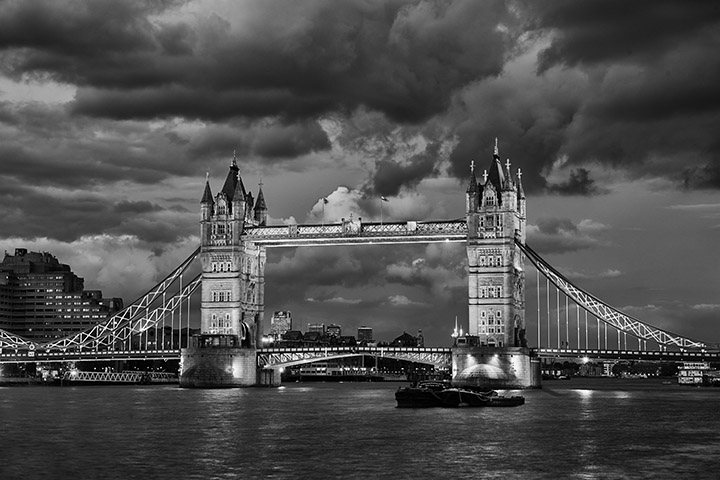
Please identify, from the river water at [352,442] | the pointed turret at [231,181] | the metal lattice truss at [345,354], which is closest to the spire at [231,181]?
the pointed turret at [231,181]

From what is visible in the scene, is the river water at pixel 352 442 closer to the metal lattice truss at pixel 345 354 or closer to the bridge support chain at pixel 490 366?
the bridge support chain at pixel 490 366

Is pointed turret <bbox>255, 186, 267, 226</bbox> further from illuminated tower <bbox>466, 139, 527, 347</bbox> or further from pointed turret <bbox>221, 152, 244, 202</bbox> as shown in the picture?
illuminated tower <bbox>466, 139, 527, 347</bbox>

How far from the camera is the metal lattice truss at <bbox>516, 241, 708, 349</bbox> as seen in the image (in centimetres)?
15525

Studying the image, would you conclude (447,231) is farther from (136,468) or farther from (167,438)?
(136,468)

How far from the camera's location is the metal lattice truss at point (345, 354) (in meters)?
159

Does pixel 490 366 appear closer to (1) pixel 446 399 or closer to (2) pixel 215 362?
(1) pixel 446 399

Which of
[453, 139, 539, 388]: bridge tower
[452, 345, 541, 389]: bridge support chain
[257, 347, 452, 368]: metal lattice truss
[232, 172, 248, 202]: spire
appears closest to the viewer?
[452, 345, 541, 389]: bridge support chain

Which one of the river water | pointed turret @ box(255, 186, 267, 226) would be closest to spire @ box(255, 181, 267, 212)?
pointed turret @ box(255, 186, 267, 226)

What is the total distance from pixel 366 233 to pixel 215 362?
26591mm

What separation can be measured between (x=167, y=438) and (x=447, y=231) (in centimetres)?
8301

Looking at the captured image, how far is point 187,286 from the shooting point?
172 meters

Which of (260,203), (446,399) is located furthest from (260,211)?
(446,399)

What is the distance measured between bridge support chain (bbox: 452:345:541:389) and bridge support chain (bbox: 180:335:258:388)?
3016cm

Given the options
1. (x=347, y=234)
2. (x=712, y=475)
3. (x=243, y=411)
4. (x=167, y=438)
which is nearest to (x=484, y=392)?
(x=243, y=411)
